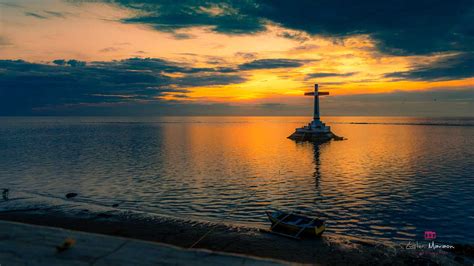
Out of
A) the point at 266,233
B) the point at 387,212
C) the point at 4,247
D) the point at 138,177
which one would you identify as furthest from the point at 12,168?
the point at 387,212

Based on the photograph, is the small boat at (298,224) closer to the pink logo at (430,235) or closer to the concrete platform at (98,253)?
the concrete platform at (98,253)

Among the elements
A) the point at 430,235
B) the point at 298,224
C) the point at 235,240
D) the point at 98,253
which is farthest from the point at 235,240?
the point at 430,235

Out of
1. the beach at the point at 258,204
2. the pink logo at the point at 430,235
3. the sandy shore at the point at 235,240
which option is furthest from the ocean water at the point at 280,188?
the sandy shore at the point at 235,240

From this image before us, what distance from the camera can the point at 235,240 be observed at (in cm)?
2622

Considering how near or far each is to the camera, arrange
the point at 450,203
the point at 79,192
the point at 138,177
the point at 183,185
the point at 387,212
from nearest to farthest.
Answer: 1. the point at 387,212
2. the point at 450,203
3. the point at 79,192
4. the point at 183,185
5. the point at 138,177

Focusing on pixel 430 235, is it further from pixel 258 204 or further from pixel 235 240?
pixel 258 204

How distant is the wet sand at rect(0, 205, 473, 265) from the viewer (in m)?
22.5

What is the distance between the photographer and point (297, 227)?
87.7ft

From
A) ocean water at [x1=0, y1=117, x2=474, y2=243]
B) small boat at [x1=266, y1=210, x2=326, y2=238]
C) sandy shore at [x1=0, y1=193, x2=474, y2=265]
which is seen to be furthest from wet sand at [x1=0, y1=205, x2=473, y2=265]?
ocean water at [x1=0, y1=117, x2=474, y2=243]

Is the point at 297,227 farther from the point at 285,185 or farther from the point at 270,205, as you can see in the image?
the point at 285,185

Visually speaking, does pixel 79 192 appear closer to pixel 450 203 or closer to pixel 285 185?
pixel 285 185

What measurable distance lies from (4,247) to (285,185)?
36960mm

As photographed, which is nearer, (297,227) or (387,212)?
(297,227)

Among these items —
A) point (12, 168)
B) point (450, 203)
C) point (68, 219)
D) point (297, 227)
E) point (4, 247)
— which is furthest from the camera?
point (12, 168)
